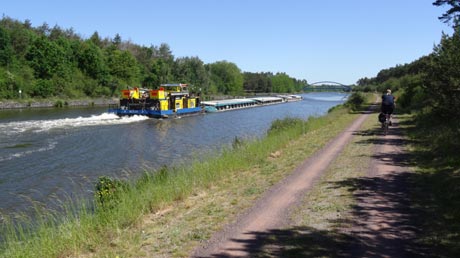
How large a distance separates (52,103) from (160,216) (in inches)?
3001

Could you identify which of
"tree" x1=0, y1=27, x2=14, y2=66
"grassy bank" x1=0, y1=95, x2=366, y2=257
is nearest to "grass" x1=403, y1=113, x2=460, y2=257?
"grassy bank" x1=0, y1=95, x2=366, y2=257

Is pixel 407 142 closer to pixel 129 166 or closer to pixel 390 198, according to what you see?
pixel 390 198

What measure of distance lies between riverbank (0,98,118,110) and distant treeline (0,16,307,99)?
4.88 m

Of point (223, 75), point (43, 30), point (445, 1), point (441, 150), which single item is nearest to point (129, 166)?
point (441, 150)

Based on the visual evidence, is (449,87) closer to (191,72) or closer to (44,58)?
(44,58)

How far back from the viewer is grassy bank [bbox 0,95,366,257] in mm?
7391

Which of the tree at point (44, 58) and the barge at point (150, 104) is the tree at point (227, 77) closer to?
the tree at point (44, 58)

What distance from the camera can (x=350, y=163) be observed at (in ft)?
45.0

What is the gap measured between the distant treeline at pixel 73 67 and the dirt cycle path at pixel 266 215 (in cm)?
7561

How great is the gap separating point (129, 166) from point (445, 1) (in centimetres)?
2583

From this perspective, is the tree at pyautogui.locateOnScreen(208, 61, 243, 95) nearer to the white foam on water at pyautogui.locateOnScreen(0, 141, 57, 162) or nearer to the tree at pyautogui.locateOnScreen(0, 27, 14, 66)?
the tree at pyautogui.locateOnScreen(0, 27, 14, 66)

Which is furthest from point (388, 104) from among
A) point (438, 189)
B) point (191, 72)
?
point (191, 72)

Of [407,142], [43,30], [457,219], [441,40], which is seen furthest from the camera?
[43,30]

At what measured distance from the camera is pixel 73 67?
102 m
